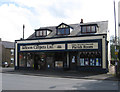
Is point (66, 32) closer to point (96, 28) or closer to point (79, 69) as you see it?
point (96, 28)

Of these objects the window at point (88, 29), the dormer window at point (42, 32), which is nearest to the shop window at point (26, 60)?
the dormer window at point (42, 32)

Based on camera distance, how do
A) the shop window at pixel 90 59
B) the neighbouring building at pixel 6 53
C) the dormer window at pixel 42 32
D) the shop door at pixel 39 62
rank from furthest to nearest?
the neighbouring building at pixel 6 53 < the dormer window at pixel 42 32 < the shop door at pixel 39 62 < the shop window at pixel 90 59

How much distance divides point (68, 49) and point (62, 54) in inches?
99.7

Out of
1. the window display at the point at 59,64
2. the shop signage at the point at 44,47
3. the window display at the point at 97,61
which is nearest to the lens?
the window display at the point at 97,61

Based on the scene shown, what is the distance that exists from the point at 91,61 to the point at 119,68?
5.25m

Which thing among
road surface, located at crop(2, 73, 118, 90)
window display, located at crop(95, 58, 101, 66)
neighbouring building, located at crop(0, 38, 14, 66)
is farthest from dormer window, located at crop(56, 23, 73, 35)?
neighbouring building, located at crop(0, 38, 14, 66)

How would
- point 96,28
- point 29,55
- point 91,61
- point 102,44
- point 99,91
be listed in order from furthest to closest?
point 29,55 < point 96,28 < point 91,61 < point 102,44 < point 99,91

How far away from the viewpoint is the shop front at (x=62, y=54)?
906 inches

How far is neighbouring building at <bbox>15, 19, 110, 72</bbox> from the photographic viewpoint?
75.4ft

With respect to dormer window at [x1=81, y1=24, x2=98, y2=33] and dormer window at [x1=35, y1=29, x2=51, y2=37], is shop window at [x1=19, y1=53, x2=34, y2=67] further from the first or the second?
dormer window at [x1=81, y1=24, x2=98, y2=33]

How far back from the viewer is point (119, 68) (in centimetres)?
1947

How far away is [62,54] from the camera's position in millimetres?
26750

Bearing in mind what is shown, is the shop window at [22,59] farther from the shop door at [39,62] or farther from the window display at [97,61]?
the window display at [97,61]

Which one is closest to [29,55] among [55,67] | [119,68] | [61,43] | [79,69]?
[55,67]
